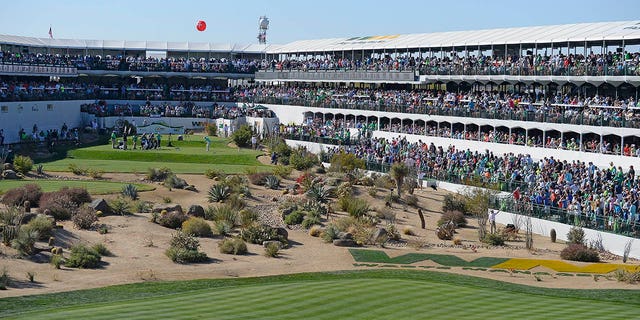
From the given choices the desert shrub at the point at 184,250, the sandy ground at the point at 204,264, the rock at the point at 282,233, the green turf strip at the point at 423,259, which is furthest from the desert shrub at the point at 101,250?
the green turf strip at the point at 423,259

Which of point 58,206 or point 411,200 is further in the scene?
point 411,200

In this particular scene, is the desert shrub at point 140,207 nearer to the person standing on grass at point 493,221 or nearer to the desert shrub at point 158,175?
the desert shrub at point 158,175

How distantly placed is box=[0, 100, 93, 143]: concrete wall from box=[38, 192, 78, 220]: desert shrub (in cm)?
2706

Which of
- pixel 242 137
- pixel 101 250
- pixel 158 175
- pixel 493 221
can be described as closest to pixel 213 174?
pixel 158 175

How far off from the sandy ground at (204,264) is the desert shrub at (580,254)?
75 centimetres

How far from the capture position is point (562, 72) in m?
57.4

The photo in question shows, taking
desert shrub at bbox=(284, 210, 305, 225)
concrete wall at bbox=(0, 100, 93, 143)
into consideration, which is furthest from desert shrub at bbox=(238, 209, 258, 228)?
concrete wall at bbox=(0, 100, 93, 143)

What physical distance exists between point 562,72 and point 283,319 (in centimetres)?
3802

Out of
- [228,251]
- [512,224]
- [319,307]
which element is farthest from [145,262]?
[512,224]

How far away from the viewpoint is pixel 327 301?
26.1 m

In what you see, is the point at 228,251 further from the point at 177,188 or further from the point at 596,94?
the point at 596,94

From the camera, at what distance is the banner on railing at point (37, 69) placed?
232 feet

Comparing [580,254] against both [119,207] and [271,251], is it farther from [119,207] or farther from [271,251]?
[119,207]

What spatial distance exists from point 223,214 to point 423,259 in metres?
9.44
